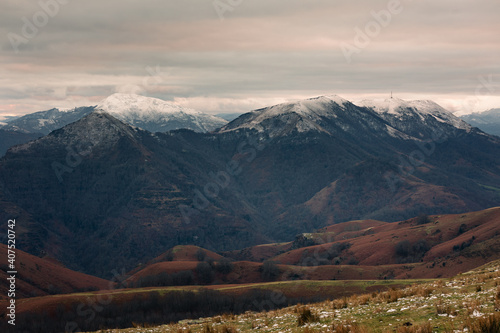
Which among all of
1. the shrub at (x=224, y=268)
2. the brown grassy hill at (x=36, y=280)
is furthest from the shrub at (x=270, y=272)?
the brown grassy hill at (x=36, y=280)

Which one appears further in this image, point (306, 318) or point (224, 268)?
point (224, 268)

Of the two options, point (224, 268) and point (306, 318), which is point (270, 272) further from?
point (306, 318)

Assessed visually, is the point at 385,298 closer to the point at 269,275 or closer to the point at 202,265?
the point at 269,275

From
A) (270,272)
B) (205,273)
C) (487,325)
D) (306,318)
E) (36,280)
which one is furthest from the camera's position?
(205,273)

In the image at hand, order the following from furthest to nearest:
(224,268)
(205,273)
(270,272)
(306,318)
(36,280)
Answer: (224,268) → (205,273) → (270,272) → (36,280) → (306,318)

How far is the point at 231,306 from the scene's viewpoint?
408 feet

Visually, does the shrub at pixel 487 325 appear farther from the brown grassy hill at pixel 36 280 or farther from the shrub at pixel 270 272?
the brown grassy hill at pixel 36 280

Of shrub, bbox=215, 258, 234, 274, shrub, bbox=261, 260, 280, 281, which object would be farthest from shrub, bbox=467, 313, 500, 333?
shrub, bbox=215, 258, 234, 274

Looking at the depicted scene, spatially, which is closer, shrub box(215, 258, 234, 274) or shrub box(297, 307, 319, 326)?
shrub box(297, 307, 319, 326)

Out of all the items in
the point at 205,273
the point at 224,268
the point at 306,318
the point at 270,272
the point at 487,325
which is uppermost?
the point at 487,325

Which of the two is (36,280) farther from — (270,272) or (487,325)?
(487,325)

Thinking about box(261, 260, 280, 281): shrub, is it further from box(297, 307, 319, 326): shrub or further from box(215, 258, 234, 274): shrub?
box(297, 307, 319, 326): shrub

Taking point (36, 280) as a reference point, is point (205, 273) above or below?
below

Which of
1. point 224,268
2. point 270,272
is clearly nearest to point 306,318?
point 270,272
